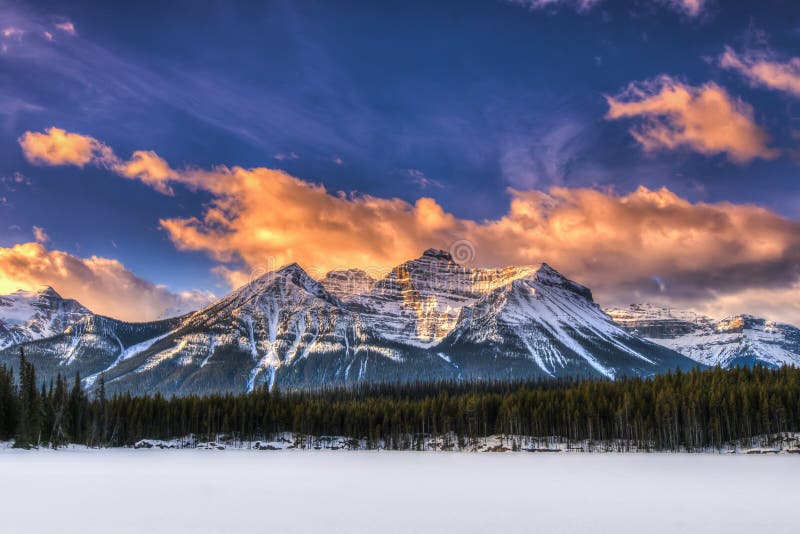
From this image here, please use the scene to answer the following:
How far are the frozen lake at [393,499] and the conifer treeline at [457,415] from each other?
123ft

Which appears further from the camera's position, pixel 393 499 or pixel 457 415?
pixel 457 415

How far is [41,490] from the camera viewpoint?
5481cm

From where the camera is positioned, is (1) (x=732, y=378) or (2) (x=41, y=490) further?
(1) (x=732, y=378)

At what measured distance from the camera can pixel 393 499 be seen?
52.8 metres

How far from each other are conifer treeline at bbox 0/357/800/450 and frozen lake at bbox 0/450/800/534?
3741 centimetres

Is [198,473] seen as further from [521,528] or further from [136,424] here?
[136,424]

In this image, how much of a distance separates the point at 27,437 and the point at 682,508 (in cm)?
10415

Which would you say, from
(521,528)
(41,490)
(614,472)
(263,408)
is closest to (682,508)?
(521,528)

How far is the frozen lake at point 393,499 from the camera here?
3938 centimetres

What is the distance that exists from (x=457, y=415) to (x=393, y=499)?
10441cm

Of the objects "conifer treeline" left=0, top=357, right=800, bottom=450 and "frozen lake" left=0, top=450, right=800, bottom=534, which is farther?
"conifer treeline" left=0, top=357, right=800, bottom=450

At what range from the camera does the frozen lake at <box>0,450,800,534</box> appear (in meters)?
39.4

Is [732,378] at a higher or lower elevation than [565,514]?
higher

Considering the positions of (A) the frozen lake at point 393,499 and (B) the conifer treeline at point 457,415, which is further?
(B) the conifer treeline at point 457,415
